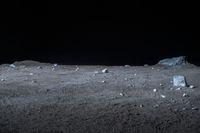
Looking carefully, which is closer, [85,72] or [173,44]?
[85,72]

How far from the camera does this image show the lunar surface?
379 centimetres

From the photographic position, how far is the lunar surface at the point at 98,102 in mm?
3795

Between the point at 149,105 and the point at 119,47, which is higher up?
the point at 119,47

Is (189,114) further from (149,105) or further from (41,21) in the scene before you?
(41,21)

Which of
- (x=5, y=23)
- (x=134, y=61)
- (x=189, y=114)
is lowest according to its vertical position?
(x=189, y=114)

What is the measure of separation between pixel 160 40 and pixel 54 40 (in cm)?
325

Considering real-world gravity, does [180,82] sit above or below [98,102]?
above

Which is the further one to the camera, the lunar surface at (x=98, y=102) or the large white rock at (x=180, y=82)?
the large white rock at (x=180, y=82)

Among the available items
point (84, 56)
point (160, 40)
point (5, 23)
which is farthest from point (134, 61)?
point (5, 23)

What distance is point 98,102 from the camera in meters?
4.70

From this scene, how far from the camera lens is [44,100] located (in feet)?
15.8

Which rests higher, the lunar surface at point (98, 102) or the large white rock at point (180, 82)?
the large white rock at point (180, 82)

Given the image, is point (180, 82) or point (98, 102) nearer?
point (98, 102)

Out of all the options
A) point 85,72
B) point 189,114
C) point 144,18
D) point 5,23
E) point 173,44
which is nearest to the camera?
point 189,114
